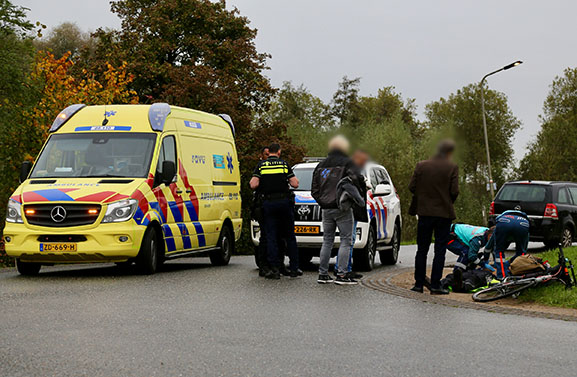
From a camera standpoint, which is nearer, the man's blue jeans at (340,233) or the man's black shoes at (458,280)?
the man's black shoes at (458,280)

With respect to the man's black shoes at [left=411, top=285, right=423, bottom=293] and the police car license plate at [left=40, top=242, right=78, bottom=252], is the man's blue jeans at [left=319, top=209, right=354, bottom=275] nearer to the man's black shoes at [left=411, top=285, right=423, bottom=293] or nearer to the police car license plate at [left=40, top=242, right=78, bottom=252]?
the man's black shoes at [left=411, top=285, right=423, bottom=293]

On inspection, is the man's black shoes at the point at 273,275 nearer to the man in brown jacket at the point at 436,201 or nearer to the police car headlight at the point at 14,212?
the man in brown jacket at the point at 436,201

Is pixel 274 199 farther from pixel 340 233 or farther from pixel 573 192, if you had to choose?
pixel 573 192

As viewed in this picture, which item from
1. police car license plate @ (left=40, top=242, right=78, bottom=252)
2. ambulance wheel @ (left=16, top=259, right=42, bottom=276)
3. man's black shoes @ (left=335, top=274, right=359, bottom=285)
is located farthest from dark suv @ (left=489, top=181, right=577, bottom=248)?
police car license plate @ (left=40, top=242, right=78, bottom=252)

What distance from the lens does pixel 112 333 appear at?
25.5ft

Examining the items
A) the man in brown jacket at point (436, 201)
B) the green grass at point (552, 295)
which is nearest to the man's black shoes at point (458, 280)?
the man in brown jacket at point (436, 201)

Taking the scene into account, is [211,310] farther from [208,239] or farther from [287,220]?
[208,239]

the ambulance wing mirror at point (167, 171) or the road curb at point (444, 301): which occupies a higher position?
the ambulance wing mirror at point (167, 171)

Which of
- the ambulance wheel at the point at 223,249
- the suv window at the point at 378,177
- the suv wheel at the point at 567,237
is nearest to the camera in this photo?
the ambulance wheel at the point at 223,249

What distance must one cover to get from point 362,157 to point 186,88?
24.4 metres

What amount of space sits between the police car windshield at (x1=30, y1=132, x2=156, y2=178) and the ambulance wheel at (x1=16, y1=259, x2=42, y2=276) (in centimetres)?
133

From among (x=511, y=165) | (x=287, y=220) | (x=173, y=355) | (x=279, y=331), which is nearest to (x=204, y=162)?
(x=287, y=220)

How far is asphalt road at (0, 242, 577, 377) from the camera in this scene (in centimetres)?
648

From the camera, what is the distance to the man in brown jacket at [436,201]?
1138cm
